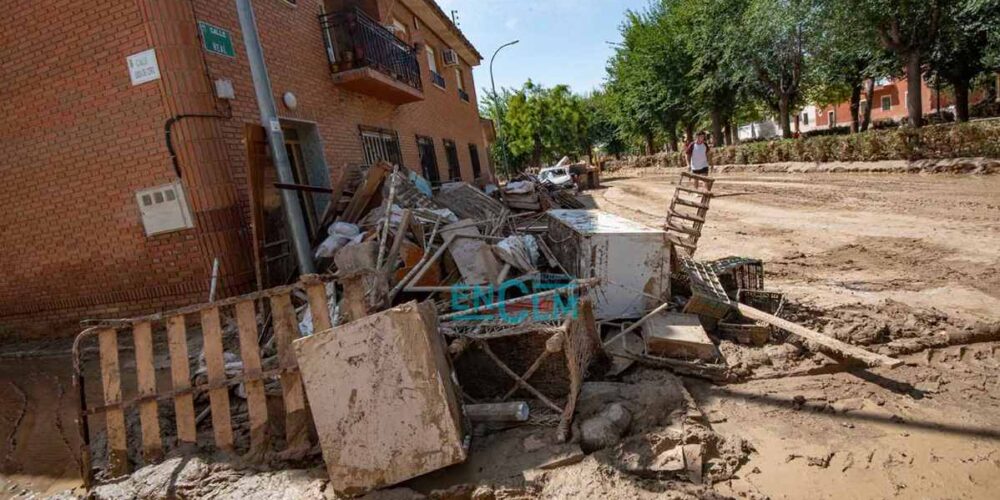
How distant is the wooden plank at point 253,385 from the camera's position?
3.08 m

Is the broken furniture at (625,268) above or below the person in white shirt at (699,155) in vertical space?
below

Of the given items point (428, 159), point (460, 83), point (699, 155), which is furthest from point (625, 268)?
point (460, 83)

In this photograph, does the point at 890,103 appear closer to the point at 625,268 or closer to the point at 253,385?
the point at 625,268

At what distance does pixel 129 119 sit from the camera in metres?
5.13

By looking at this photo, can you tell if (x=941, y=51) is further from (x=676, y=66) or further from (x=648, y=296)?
(x=648, y=296)

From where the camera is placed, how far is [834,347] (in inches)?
137

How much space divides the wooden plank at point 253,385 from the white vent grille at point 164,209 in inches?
106

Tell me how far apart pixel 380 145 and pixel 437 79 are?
5.25 meters

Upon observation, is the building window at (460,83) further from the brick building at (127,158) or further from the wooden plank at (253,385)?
the wooden plank at (253,385)

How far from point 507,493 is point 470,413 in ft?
2.11

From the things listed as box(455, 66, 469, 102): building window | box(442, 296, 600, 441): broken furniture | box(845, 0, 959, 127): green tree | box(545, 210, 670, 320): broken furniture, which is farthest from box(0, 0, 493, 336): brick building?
box(845, 0, 959, 127): green tree

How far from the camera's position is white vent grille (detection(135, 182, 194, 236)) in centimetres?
511

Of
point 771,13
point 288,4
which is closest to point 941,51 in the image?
point 771,13

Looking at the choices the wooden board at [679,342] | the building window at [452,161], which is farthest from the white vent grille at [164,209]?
the building window at [452,161]
